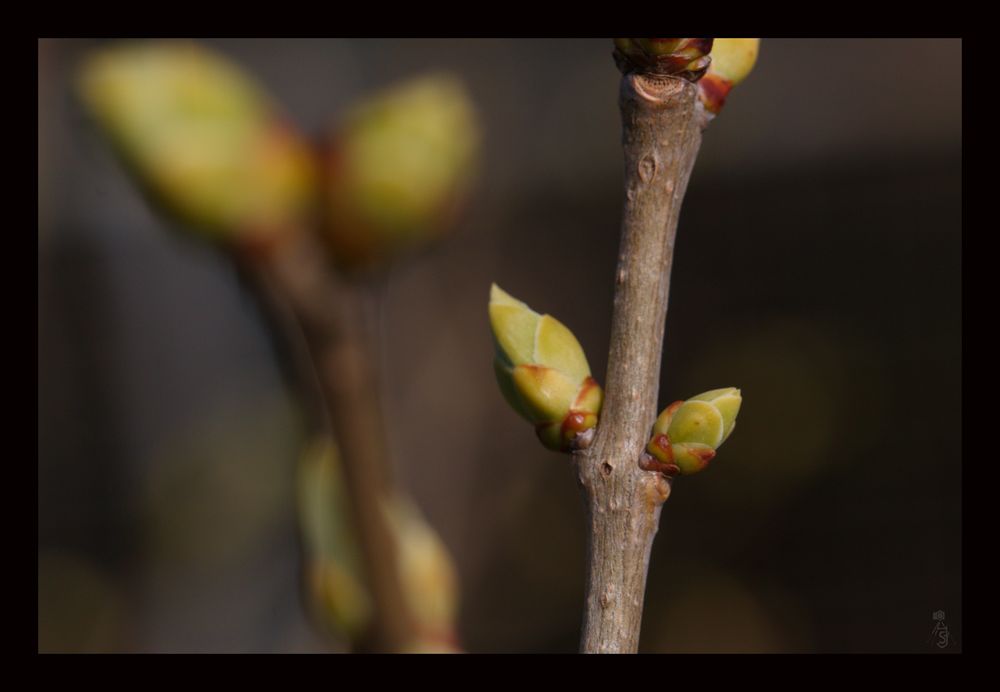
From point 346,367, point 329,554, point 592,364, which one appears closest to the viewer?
point 346,367

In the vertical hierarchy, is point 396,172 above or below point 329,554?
above

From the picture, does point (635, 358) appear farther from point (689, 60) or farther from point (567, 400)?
point (689, 60)

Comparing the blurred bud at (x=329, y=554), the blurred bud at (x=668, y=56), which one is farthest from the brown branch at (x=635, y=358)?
the blurred bud at (x=329, y=554)

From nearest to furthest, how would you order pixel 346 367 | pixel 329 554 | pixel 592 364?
pixel 346 367 → pixel 329 554 → pixel 592 364

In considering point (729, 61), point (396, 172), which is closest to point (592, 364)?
point (729, 61)

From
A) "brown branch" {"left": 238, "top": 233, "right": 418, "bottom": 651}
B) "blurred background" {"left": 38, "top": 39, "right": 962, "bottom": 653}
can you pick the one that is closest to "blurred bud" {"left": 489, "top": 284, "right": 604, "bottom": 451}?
"brown branch" {"left": 238, "top": 233, "right": 418, "bottom": 651}

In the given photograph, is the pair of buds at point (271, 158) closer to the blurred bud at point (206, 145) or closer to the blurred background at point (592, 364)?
the blurred bud at point (206, 145)

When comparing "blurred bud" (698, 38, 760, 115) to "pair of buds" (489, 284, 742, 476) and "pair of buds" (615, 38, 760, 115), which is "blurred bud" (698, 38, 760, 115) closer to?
"pair of buds" (615, 38, 760, 115)

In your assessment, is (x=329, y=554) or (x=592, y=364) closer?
(x=329, y=554)
